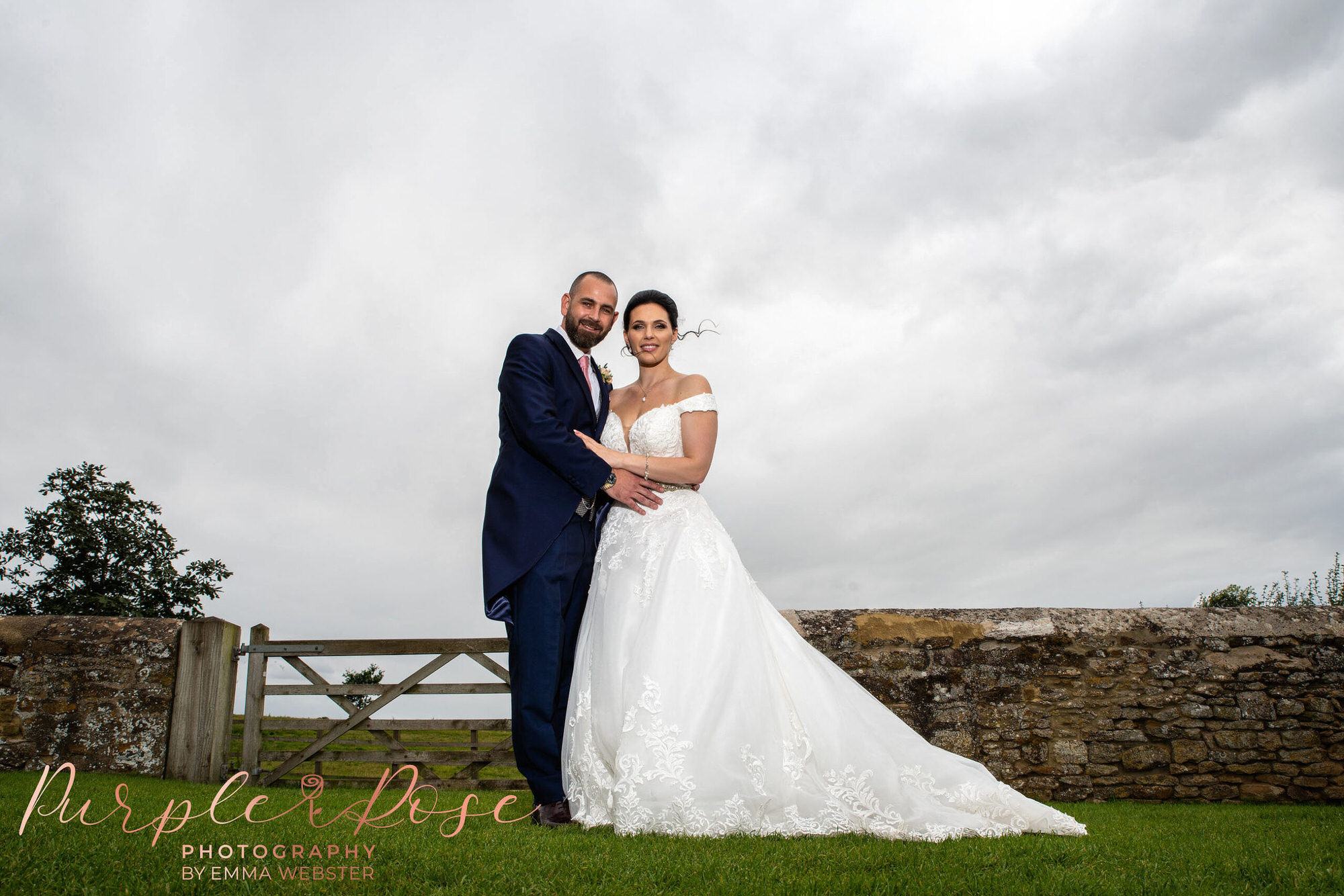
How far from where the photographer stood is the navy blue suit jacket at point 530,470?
3.83m

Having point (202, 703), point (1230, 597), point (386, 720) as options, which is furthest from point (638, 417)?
point (1230, 597)

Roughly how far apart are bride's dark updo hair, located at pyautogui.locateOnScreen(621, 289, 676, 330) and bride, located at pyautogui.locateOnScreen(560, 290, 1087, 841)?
687mm

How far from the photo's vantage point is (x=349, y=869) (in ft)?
7.35

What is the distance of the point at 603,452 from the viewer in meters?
4.01

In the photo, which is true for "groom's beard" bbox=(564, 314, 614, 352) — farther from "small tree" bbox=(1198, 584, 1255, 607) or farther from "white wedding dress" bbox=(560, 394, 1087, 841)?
"small tree" bbox=(1198, 584, 1255, 607)

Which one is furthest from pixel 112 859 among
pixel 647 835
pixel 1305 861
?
pixel 1305 861

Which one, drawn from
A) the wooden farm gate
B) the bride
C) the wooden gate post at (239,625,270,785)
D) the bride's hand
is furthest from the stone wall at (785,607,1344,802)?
the wooden gate post at (239,625,270,785)

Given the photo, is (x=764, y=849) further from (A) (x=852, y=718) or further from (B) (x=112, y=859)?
(B) (x=112, y=859)

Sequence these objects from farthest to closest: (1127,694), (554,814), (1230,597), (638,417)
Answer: (1230,597), (1127,694), (638,417), (554,814)

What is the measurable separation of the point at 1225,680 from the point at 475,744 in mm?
6228

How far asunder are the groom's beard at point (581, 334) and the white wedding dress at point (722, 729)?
1.08 meters

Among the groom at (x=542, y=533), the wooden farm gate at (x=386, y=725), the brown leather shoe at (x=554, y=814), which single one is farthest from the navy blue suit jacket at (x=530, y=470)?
the wooden farm gate at (x=386, y=725)

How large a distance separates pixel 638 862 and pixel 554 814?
1.24 meters

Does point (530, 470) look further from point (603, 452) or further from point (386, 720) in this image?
point (386, 720)
